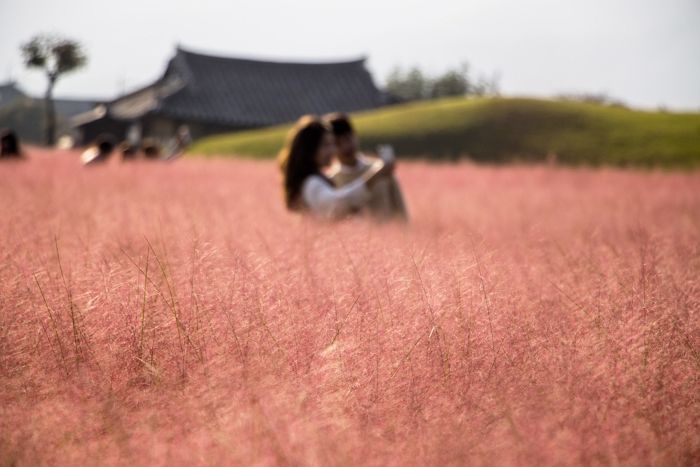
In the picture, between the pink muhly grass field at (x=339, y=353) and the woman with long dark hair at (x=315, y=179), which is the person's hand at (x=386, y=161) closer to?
the woman with long dark hair at (x=315, y=179)

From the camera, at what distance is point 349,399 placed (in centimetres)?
202

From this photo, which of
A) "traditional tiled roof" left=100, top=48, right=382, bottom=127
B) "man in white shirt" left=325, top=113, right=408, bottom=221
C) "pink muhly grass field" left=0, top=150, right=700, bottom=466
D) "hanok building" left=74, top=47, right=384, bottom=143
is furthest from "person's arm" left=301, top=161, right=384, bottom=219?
"hanok building" left=74, top=47, right=384, bottom=143

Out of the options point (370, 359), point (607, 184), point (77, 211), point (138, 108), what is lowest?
point (138, 108)

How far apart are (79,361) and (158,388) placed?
0.36m

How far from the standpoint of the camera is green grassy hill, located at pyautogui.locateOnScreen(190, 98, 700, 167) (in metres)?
20.5

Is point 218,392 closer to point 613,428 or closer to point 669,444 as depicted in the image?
point 613,428

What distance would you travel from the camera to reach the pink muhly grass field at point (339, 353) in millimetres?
1784

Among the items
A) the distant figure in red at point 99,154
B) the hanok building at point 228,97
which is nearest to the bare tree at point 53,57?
the hanok building at point 228,97

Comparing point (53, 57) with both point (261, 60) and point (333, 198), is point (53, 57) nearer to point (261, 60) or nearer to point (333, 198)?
point (261, 60)

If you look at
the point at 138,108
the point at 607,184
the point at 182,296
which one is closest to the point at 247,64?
the point at 138,108

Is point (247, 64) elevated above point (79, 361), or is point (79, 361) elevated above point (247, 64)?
point (79, 361)

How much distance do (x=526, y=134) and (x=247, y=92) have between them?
19.6 meters

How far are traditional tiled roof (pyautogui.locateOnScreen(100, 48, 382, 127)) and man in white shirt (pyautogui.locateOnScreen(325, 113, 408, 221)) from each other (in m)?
28.7

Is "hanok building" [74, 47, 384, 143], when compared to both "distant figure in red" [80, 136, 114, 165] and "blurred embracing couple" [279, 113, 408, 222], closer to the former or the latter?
"distant figure in red" [80, 136, 114, 165]
